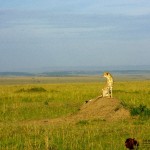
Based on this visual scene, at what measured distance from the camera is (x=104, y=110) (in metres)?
16.4

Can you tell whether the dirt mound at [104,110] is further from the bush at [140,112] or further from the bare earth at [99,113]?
the bush at [140,112]

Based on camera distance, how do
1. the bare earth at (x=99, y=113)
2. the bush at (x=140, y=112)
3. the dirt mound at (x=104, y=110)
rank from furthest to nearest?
the dirt mound at (x=104, y=110), the bush at (x=140, y=112), the bare earth at (x=99, y=113)

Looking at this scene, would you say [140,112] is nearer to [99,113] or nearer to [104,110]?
[104,110]

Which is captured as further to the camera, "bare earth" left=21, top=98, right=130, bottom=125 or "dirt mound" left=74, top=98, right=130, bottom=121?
"dirt mound" left=74, top=98, right=130, bottom=121

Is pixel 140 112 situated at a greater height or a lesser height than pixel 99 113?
greater

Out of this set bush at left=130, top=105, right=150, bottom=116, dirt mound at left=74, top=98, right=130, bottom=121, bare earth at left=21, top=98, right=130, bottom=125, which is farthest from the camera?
dirt mound at left=74, top=98, right=130, bottom=121

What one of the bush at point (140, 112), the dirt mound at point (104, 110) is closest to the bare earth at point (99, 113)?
the dirt mound at point (104, 110)

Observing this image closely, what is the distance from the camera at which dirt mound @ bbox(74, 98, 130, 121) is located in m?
15.6

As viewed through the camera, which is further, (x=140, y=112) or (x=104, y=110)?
(x=104, y=110)

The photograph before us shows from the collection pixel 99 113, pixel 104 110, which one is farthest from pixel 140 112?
pixel 99 113

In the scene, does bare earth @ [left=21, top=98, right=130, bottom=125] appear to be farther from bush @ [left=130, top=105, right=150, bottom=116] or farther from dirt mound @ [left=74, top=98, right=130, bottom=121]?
bush @ [left=130, top=105, right=150, bottom=116]

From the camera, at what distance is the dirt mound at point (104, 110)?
15.6m

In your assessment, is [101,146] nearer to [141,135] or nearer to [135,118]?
[141,135]

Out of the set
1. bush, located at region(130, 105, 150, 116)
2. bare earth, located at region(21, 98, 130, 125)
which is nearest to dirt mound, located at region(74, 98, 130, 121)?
bare earth, located at region(21, 98, 130, 125)
